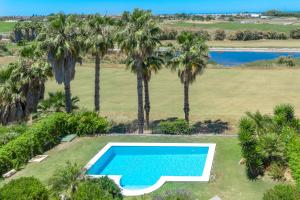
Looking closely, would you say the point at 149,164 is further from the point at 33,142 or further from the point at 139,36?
the point at 139,36

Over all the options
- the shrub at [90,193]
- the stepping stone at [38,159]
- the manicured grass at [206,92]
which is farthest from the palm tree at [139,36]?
the shrub at [90,193]

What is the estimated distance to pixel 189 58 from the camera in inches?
1361

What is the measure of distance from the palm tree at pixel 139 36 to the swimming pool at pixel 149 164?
5461mm

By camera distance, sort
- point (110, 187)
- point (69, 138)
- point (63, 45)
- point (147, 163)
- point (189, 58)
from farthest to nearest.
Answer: point (189, 58) → point (63, 45) → point (69, 138) → point (147, 163) → point (110, 187)

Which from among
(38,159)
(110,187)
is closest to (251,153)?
(110,187)

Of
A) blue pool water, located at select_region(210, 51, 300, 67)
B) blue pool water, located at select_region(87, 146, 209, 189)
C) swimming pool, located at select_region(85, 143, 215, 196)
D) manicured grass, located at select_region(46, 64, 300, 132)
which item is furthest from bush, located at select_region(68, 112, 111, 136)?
blue pool water, located at select_region(210, 51, 300, 67)

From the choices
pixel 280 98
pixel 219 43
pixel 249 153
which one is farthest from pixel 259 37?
pixel 249 153

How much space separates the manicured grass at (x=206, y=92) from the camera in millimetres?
42906

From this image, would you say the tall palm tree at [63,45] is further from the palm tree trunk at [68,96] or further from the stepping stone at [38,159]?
the stepping stone at [38,159]

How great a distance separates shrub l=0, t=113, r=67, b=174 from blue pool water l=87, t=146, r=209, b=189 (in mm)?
4160

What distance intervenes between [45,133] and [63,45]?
827 centimetres

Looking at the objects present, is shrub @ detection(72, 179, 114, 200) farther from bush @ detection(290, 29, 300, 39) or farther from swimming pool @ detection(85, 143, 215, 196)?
bush @ detection(290, 29, 300, 39)

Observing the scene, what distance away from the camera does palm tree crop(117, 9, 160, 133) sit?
106 ft

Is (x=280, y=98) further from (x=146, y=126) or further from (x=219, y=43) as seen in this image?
(x=219, y=43)
